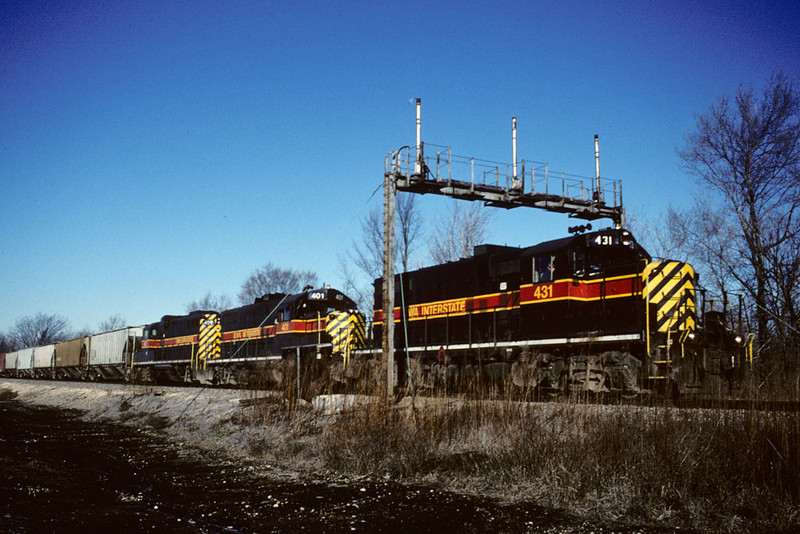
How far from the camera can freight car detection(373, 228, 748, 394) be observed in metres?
12.5

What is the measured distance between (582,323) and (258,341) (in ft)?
47.9

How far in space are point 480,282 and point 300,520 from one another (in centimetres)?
1151

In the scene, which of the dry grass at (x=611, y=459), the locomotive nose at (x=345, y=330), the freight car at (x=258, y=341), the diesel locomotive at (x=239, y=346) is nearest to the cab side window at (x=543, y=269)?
the diesel locomotive at (x=239, y=346)

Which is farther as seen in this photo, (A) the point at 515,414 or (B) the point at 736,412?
(A) the point at 515,414

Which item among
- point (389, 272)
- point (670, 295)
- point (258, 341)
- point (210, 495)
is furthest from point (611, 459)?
point (258, 341)

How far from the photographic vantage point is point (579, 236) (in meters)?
14.1

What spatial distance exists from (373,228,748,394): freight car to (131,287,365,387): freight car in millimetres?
4212

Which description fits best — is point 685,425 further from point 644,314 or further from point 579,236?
point 579,236

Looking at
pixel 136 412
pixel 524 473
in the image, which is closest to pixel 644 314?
pixel 524 473

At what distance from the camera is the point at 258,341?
81.0 ft

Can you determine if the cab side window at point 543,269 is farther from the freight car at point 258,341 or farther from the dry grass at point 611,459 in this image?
the dry grass at point 611,459

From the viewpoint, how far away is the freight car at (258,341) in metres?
20.6

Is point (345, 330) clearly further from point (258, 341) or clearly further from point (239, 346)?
point (239, 346)

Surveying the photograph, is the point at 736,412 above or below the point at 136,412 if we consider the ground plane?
above
